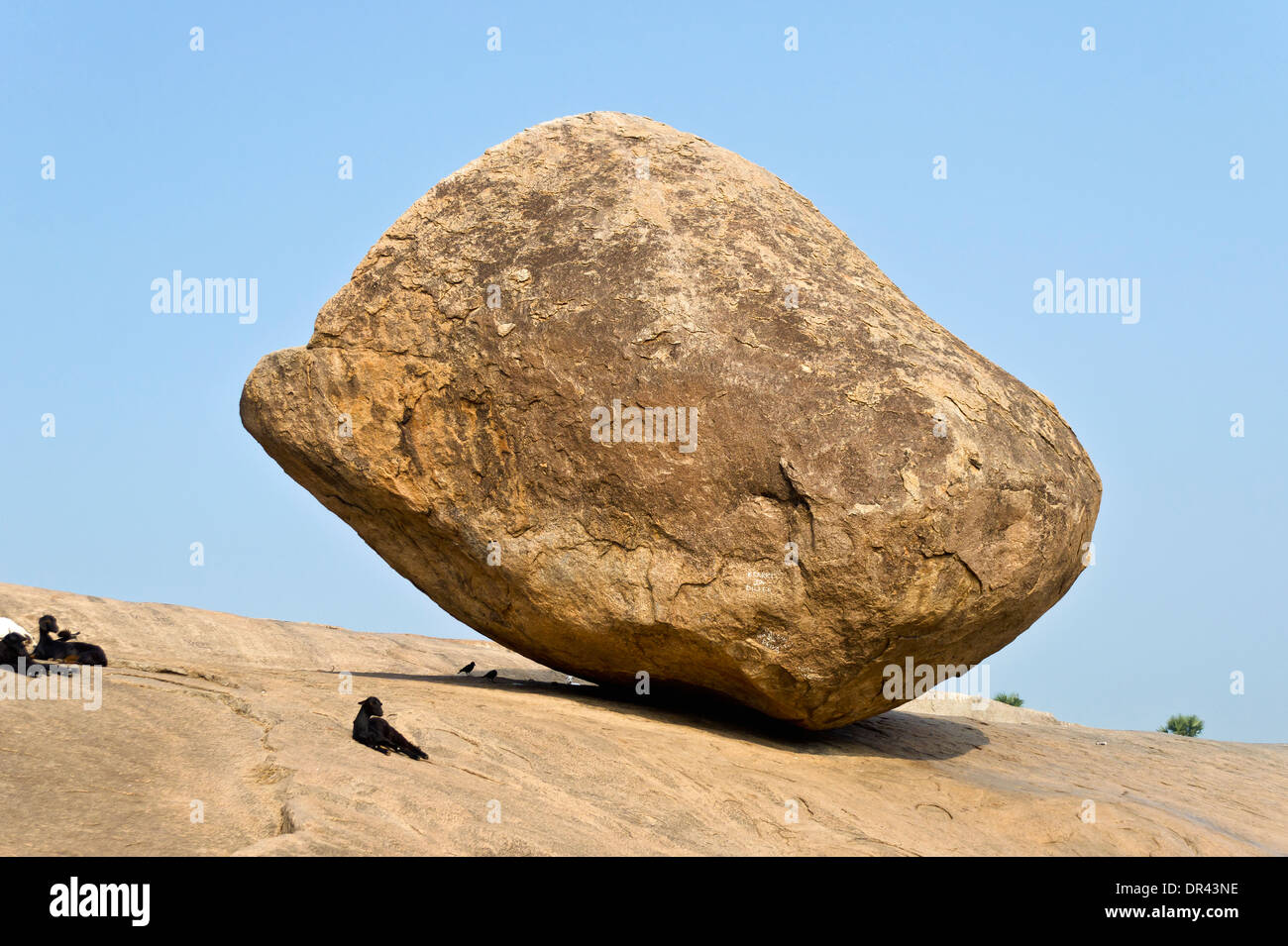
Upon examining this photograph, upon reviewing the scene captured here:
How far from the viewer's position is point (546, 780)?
6.86 metres

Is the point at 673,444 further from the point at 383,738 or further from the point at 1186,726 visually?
the point at 1186,726

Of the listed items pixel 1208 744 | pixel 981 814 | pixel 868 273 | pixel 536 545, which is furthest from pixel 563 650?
pixel 1208 744

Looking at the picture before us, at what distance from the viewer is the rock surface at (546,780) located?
18.2 feet

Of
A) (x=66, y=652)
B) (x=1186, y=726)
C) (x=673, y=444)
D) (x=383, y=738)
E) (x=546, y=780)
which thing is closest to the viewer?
(x=383, y=738)

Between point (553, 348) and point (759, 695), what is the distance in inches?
116

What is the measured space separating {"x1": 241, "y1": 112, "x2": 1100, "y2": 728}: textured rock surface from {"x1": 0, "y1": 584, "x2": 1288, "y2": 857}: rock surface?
2.44 ft

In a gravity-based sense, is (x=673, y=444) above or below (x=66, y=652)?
above

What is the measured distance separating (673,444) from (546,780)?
253cm

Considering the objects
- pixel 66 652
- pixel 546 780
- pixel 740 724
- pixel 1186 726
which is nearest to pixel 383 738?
pixel 546 780

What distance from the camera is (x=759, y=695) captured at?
8617 millimetres

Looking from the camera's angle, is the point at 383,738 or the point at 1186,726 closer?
the point at 383,738

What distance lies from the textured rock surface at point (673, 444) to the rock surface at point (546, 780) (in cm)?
74

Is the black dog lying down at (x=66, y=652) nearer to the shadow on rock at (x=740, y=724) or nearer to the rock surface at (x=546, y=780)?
the rock surface at (x=546, y=780)
